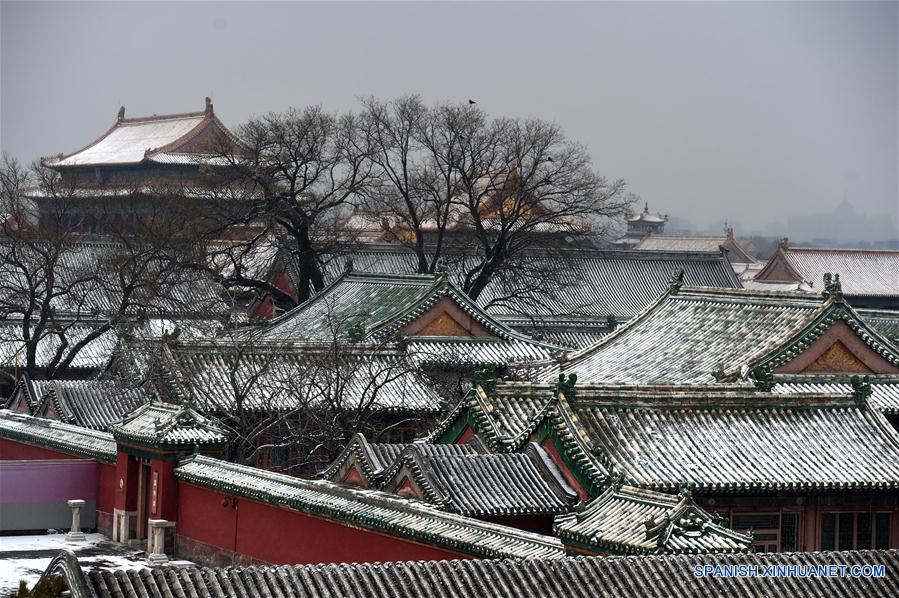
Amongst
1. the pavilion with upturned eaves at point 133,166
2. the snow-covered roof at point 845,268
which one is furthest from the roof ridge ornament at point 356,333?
the snow-covered roof at point 845,268

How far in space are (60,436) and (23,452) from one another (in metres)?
1.63

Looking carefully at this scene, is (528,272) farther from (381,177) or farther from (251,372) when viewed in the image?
(251,372)

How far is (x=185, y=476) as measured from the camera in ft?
81.5

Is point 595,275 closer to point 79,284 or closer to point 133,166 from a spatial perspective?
point 79,284

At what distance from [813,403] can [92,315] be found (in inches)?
1175

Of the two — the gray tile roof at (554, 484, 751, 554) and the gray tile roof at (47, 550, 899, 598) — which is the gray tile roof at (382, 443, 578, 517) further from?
the gray tile roof at (47, 550, 899, 598)

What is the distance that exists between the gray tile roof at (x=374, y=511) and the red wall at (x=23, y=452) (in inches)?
193

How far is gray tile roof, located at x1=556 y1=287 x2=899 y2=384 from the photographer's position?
99.0 feet

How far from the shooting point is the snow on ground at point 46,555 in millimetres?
23188

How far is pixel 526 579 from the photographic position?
A: 14367mm

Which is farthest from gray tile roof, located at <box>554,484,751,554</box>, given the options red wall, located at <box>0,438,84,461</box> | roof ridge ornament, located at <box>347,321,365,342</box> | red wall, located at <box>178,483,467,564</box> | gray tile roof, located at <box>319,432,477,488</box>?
roof ridge ornament, located at <box>347,321,365,342</box>

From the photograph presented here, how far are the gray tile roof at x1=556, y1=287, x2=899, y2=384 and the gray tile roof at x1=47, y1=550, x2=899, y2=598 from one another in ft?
47.6

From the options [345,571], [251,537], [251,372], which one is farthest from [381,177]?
[345,571]

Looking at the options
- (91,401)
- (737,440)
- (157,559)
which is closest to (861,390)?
(737,440)
